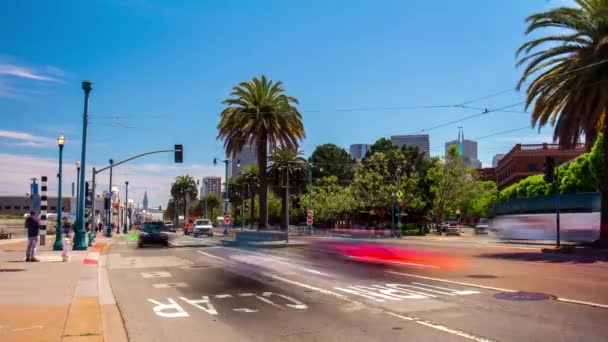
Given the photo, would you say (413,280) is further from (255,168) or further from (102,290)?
(255,168)

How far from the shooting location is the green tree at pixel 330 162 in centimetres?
11162

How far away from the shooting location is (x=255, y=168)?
97.8m

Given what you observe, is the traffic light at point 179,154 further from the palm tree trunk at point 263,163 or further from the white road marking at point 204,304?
the white road marking at point 204,304

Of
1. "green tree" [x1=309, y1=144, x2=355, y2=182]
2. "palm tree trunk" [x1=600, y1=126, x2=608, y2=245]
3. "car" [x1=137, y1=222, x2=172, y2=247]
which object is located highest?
"green tree" [x1=309, y1=144, x2=355, y2=182]

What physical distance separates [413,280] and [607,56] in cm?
1845

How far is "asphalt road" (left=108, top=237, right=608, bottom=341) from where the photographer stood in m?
8.37

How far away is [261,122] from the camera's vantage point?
46625 millimetres

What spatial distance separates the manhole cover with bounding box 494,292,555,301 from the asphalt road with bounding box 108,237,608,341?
0.02m

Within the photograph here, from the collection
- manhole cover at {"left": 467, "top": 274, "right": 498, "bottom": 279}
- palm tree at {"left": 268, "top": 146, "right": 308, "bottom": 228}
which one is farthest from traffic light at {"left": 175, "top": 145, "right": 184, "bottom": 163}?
palm tree at {"left": 268, "top": 146, "right": 308, "bottom": 228}

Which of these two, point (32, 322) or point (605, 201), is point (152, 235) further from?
point (32, 322)

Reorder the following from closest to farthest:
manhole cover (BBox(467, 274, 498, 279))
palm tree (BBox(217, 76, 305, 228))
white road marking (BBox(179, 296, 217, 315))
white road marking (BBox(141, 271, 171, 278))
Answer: white road marking (BBox(179, 296, 217, 315)) < manhole cover (BBox(467, 274, 498, 279)) < white road marking (BBox(141, 271, 171, 278)) < palm tree (BBox(217, 76, 305, 228))

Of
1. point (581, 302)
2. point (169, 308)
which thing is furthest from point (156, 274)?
point (581, 302)

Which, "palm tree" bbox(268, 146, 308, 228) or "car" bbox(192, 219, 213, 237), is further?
"palm tree" bbox(268, 146, 308, 228)

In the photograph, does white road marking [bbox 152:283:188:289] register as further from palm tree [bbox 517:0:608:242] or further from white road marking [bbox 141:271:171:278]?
palm tree [bbox 517:0:608:242]
